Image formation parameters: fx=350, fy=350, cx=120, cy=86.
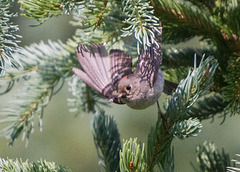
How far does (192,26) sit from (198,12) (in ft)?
0.14

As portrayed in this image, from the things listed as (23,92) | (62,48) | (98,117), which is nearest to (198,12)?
(98,117)

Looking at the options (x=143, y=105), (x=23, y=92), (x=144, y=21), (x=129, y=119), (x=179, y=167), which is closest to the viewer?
(x=144, y=21)

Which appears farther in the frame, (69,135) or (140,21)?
(69,135)

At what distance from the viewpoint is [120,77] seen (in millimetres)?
957

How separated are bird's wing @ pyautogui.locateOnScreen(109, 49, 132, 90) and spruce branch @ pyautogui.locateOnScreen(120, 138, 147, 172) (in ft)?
0.81

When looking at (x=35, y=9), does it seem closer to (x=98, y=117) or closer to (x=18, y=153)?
(x=98, y=117)

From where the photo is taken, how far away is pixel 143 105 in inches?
36.0

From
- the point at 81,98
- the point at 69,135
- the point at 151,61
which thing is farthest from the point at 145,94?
the point at 69,135

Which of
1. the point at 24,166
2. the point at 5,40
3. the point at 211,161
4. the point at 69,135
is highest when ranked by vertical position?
the point at 5,40

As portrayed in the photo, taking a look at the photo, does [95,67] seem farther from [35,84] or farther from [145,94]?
[35,84]

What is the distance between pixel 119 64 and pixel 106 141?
8.9 inches

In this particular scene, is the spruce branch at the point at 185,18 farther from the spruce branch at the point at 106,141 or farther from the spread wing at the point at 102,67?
the spruce branch at the point at 106,141

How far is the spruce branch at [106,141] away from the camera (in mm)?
967

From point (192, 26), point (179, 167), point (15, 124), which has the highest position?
point (192, 26)
